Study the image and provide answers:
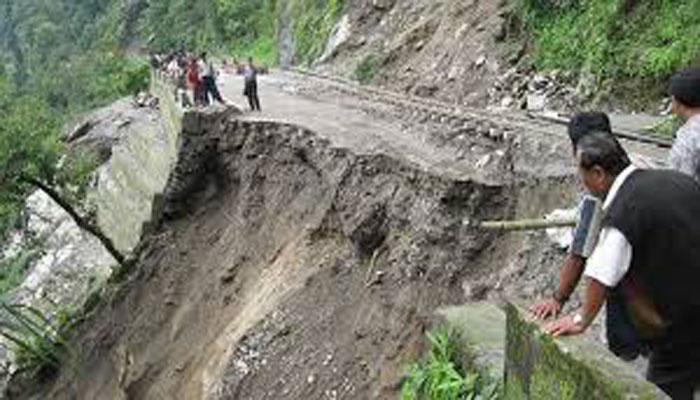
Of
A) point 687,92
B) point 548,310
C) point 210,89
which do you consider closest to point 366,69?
point 210,89

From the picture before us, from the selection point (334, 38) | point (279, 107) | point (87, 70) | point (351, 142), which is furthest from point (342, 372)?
point (87, 70)

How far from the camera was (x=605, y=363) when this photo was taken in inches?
187

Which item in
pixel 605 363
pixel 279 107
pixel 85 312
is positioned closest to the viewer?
pixel 605 363

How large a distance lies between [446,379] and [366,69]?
921 inches

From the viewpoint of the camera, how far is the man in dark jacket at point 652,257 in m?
4.53

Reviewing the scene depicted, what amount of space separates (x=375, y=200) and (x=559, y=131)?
318 centimetres

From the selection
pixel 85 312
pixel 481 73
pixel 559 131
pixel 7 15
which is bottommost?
pixel 7 15

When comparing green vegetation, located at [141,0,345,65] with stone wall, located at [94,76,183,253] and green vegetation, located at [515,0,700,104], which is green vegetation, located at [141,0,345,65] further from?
green vegetation, located at [515,0,700,104]

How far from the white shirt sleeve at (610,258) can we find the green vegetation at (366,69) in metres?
25.3

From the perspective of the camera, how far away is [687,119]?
600 cm

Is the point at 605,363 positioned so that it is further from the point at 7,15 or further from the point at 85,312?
the point at 7,15

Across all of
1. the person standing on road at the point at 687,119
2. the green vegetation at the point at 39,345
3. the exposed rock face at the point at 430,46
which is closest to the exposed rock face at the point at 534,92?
the exposed rock face at the point at 430,46

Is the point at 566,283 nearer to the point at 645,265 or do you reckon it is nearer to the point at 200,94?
the point at 645,265

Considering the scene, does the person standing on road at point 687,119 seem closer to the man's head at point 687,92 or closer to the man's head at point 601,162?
the man's head at point 687,92
